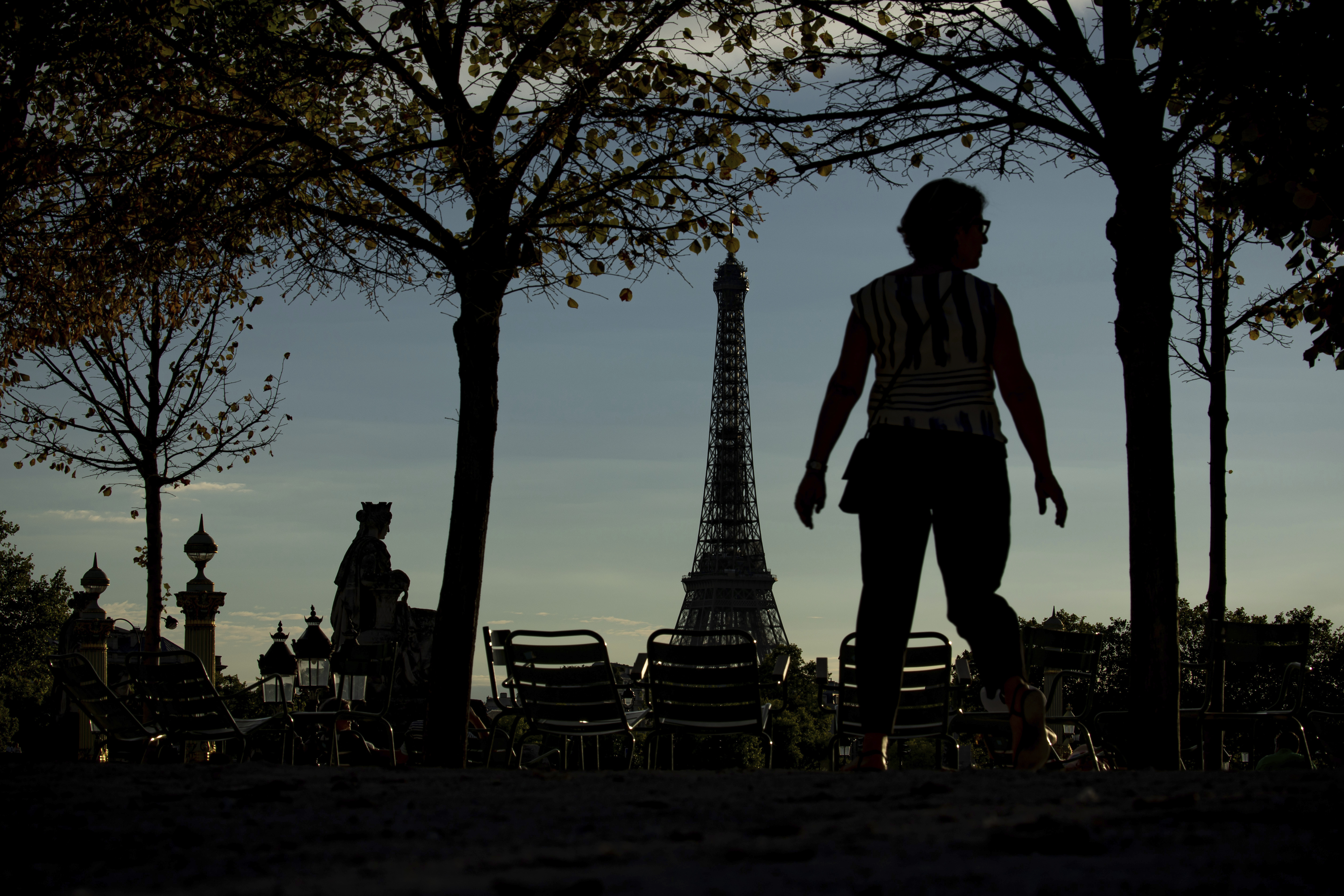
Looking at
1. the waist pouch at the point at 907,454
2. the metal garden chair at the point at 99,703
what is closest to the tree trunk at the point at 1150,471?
the waist pouch at the point at 907,454

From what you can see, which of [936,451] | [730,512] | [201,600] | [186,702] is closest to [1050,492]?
[936,451]

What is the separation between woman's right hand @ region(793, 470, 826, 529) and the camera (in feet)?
14.8

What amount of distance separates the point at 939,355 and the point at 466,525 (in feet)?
15.1

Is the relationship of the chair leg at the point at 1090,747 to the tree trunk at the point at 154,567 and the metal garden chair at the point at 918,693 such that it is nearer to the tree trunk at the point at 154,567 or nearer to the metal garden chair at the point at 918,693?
the metal garden chair at the point at 918,693

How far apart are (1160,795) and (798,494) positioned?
5.62 ft

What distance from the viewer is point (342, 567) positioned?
13.8 m

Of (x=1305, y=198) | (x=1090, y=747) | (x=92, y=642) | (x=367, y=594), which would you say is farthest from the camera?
(x=92, y=642)

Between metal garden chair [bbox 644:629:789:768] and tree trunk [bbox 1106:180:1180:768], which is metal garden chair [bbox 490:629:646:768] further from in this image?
tree trunk [bbox 1106:180:1180:768]

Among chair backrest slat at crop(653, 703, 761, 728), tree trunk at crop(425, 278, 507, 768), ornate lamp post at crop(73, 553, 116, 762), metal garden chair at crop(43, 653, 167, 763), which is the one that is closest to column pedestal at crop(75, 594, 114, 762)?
ornate lamp post at crop(73, 553, 116, 762)

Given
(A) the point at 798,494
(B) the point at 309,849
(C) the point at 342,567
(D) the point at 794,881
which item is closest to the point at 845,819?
(D) the point at 794,881

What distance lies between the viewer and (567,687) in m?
7.14

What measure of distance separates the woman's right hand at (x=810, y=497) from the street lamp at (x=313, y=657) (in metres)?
9.37

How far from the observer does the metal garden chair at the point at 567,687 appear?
23.3ft

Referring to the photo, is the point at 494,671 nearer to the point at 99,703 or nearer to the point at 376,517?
the point at 99,703
